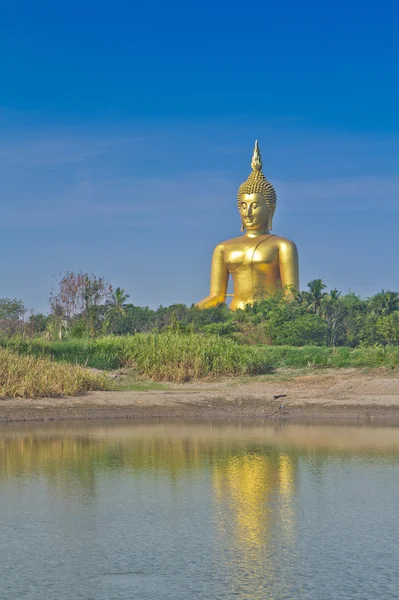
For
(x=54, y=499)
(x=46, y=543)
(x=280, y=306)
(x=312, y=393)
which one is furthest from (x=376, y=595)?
(x=280, y=306)

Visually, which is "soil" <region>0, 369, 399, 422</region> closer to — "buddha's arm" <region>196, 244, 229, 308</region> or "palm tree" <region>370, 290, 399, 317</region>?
"palm tree" <region>370, 290, 399, 317</region>

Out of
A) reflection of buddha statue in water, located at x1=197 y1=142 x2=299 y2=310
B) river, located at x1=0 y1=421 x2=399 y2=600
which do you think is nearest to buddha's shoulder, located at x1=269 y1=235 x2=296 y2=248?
reflection of buddha statue in water, located at x1=197 y1=142 x2=299 y2=310

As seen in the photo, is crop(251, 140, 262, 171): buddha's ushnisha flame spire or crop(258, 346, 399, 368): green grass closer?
crop(258, 346, 399, 368): green grass

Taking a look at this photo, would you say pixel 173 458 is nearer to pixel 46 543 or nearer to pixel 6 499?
pixel 6 499

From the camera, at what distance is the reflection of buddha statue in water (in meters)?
42.0

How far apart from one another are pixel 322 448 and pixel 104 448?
11.2 ft

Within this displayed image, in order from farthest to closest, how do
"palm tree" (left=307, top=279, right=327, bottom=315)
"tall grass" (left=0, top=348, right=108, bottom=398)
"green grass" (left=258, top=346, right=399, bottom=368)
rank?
1. "palm tree" (left=307, top=279, right=327, bottom=315)
2. "green grass" (left=258, top=346, right=399, bottom=368)
3. "tall grass" (left=0, top=348, right=108, bottom=398)

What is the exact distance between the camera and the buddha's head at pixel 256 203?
139ft

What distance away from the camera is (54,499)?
437 inches

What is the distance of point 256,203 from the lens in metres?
42.2

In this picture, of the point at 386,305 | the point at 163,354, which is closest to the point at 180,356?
the point at 163,354

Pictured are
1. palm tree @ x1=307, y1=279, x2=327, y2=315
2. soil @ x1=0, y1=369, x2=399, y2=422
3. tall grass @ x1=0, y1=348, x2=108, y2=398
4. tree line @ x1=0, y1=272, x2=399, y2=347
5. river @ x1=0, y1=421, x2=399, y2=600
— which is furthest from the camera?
palm tree @ x1=307, y1=279, x2=327, y2=315

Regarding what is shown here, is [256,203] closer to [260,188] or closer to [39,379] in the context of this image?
[260,188]

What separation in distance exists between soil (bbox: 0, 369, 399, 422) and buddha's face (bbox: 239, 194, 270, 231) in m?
21.1
